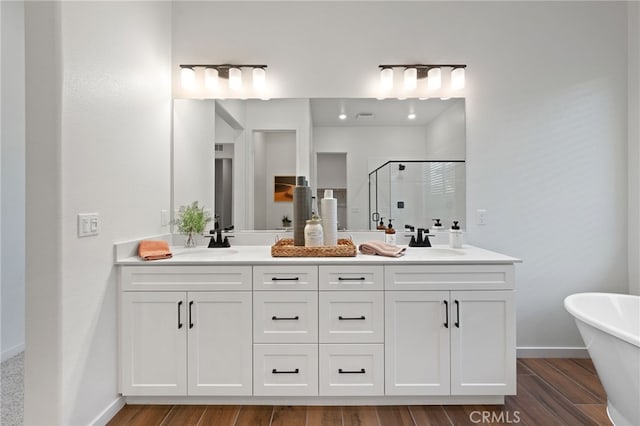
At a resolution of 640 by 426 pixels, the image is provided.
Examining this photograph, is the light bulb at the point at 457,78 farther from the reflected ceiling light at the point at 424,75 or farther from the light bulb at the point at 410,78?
the light bulb at the point at 410,78

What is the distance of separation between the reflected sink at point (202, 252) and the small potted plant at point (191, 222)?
0.34 feet

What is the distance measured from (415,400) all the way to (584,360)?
1576 millimetres

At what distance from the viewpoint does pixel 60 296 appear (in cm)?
146

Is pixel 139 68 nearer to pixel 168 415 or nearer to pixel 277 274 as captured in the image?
pixel 277 274

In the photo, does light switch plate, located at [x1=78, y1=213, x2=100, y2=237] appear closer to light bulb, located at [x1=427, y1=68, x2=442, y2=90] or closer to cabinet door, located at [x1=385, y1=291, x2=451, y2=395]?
cabinet door, located at [x1=385, y1=291, x2=451, y2=395]

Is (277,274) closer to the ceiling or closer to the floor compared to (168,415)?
closer to the ceiling

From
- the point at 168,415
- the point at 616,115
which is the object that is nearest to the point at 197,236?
the point at 168,415

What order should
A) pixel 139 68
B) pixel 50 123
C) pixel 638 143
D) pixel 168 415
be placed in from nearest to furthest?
pixel 50 123 → pixel 168 415 → pixel 139 68 → pixel 638 143

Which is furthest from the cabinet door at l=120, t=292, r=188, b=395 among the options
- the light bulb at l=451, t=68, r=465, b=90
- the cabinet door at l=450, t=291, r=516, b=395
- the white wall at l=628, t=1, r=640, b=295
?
the white wall at l=628, t=1, r=640, b=295

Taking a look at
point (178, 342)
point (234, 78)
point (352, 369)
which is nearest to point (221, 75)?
point (234, 78)

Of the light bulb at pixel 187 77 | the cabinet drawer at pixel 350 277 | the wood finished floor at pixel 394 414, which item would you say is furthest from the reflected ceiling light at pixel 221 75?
the wood finished floor at pixel 394 414

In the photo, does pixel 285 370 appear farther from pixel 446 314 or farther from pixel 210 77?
pixel 210 77

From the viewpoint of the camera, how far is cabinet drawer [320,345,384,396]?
6.14 feet

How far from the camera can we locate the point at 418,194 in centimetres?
254
